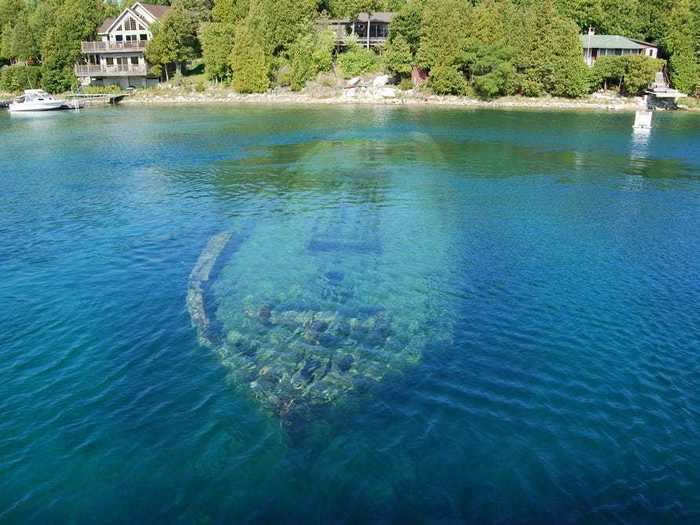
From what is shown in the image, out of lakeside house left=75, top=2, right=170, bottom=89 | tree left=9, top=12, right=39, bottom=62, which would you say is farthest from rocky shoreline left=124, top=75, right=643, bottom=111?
tree left=9, top=12, right=39, bottom=62

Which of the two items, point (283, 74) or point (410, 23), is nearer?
point (410, 23)

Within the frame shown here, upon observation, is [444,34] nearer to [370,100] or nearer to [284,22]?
[370,100]

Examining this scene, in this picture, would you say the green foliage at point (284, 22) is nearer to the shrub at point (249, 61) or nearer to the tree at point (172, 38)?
the shrub at point (249, 61)

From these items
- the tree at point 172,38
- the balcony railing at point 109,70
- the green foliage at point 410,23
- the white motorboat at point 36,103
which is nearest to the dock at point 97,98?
the balcony railing at point 109,70

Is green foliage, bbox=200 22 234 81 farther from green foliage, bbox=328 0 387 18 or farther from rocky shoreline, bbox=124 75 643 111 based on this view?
green foliage, bbox=328 0 387 18

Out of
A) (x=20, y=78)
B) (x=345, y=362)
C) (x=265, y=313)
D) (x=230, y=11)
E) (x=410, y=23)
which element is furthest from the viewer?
(x=230, y=11)

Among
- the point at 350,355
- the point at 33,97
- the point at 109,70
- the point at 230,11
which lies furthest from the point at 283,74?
the point at 350,355
